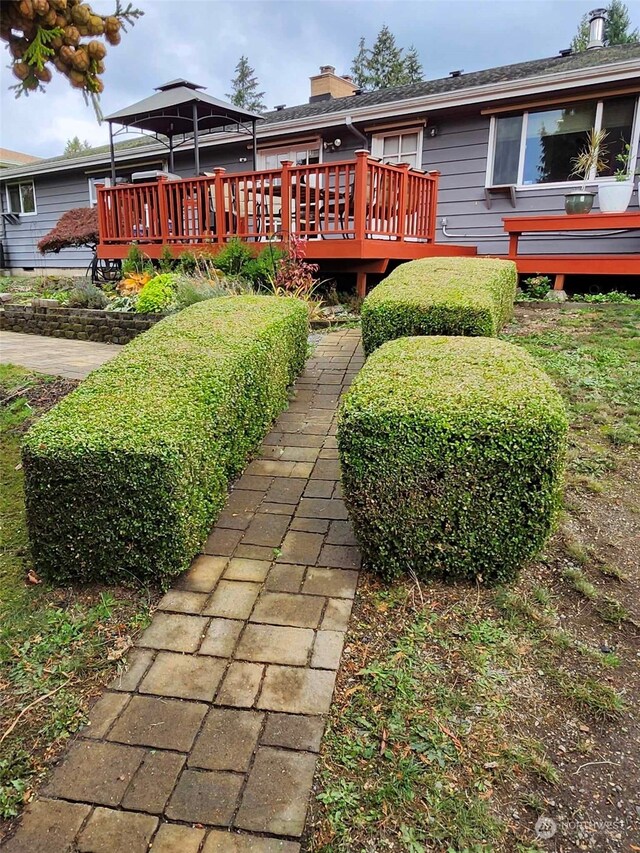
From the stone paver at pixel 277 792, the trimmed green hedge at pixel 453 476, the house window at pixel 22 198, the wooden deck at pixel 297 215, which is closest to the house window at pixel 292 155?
the wooden deck at pixel 297 215

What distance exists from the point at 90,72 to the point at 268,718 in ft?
6.00

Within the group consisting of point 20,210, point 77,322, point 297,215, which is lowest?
point 77,322

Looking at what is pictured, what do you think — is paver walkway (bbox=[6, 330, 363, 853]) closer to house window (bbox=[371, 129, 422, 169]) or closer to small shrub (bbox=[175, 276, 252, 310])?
small shrub (bbox=[175, 276, 252, 310])

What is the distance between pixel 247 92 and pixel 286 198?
36.3 meters

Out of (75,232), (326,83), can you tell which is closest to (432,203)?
(75,232)

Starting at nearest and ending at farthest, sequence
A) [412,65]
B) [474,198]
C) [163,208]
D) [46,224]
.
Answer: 1. [163,208]
2. [474,198]
3. [46,224]
4. [412,65]

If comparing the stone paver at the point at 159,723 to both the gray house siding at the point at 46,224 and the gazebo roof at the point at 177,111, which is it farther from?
the gray house siding at the point at 46,224

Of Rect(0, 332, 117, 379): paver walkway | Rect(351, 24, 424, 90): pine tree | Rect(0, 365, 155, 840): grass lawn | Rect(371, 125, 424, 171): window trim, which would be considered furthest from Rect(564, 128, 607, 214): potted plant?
Rect(351, 24, 424, 90): pine tree

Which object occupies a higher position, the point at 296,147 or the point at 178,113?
the point at 178,113

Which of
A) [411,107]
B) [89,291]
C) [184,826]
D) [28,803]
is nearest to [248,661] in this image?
[184,826]

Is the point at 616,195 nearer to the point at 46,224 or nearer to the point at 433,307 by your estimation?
the point at 433,307

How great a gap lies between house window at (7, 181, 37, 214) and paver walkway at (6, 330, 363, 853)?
17.4 metres

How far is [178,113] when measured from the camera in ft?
32.9

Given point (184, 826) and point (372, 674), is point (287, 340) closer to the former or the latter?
point (372, 674)
